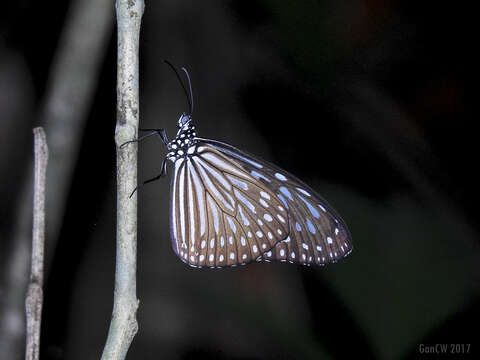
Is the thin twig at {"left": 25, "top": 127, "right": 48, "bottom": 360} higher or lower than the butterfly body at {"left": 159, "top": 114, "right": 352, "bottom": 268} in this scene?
lower

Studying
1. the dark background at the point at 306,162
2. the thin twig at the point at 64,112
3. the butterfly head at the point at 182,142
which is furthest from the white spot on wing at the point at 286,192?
the thin twig at the point at 64,112

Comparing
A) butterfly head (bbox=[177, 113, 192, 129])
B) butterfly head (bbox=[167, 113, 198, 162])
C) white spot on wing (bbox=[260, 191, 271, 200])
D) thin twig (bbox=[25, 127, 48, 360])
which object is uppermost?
butterfly head (bbox=[177, 113, 192, 129])

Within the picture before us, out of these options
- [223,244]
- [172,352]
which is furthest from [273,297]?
[223,244]

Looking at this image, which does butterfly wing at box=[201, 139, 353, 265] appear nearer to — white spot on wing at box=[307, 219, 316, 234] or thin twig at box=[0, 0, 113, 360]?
white spot on wing at box=[307, 219, 316, 234]

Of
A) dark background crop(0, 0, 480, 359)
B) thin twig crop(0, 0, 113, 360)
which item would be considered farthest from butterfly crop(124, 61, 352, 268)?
dark background crop(0, 0, 480, 359)

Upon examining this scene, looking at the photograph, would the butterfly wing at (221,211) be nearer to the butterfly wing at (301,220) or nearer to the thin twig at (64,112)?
the butterfly wing at (301,220)

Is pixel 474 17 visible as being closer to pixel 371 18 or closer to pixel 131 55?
pixel 371 18
